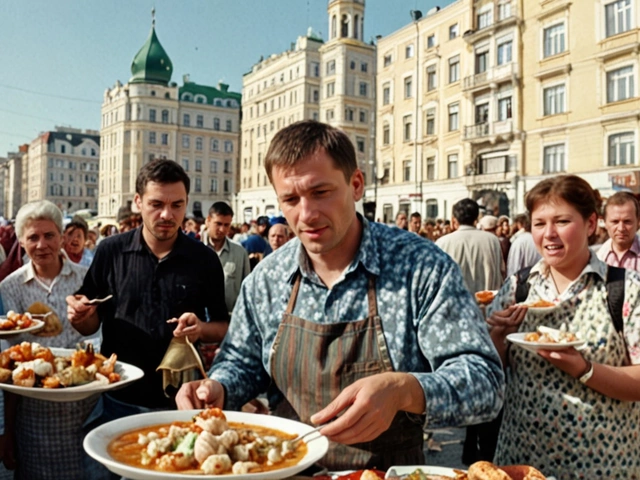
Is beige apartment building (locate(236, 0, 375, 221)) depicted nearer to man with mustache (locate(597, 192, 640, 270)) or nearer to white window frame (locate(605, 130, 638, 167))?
white window frame (locate(605, 130, 638, 167))

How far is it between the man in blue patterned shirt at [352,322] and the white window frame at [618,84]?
2675 cm

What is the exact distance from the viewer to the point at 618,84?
25.2m

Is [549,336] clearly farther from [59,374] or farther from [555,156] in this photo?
[555,156]

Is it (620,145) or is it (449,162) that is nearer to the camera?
(620,145)

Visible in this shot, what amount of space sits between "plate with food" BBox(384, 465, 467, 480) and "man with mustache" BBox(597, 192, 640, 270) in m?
3.76

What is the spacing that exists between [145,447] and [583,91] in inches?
1149

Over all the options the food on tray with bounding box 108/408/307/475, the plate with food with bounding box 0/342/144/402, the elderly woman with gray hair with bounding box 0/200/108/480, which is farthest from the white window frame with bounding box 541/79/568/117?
the food on tray with bounding box 108/408/307/475

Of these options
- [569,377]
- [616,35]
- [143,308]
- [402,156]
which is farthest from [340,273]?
[402,156]

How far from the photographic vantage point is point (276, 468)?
1.56 metres

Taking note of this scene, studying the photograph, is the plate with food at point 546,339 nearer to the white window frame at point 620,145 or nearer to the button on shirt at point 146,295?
the button on shirt at point 146,295

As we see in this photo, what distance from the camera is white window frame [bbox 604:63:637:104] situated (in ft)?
80.2

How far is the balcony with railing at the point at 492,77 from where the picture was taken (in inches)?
1176

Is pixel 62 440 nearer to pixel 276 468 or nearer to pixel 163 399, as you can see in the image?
pixel 163 399

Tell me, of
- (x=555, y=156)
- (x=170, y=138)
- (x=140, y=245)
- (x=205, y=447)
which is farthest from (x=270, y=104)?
(x=205, y=447)
